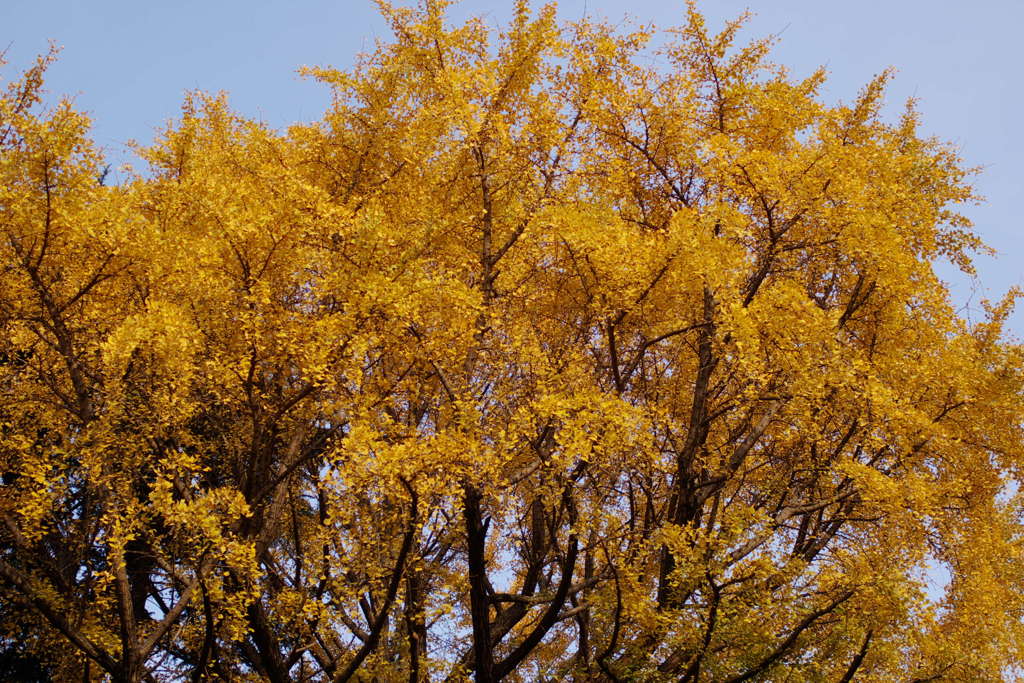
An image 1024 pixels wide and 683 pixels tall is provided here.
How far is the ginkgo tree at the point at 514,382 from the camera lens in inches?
367

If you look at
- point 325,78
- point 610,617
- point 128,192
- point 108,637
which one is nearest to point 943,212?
point 610,617

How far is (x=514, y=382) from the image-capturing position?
35.5ft

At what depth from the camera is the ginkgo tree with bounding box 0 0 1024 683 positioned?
30.6 ft

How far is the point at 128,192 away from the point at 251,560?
5150 millimetres

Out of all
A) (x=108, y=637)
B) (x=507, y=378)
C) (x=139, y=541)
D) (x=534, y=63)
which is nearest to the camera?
(x=108, y=637)

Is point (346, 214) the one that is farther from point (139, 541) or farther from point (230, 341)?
point (139, 541)

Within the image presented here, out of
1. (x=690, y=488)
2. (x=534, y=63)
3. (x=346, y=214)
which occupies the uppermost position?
(x=534, y=63)

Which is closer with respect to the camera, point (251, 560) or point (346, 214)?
point (251, 560)

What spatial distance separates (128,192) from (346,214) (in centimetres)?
288

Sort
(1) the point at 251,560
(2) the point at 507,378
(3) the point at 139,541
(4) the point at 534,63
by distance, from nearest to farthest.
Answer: (1) the point at 251,560
(2) the point at 507,378
(4) the point at 534,63
(3) the point at 139,541

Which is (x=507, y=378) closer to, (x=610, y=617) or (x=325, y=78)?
(x=610, y=617)

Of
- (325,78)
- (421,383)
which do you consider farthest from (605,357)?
(325,78)

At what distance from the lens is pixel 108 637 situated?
1010cm

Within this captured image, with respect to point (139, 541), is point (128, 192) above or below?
above
